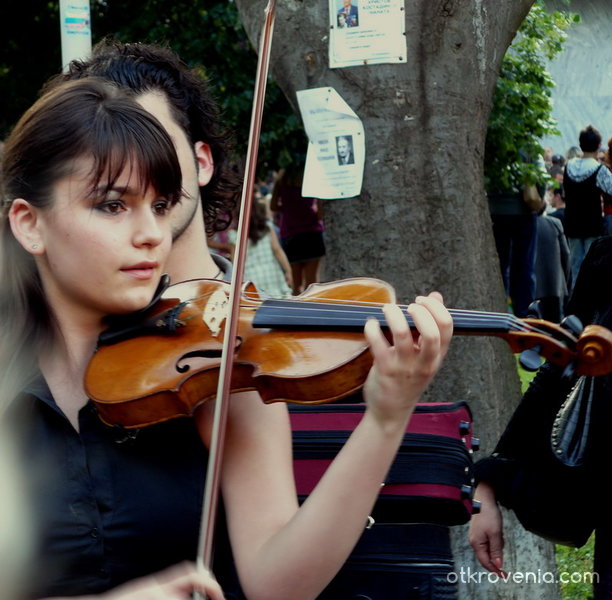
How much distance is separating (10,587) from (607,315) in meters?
1.17

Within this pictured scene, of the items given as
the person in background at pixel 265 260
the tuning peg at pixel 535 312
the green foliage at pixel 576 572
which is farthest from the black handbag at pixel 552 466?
the person in background at pixel 265 260

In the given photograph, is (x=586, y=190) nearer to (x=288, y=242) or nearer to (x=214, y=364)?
(x=288, y=242)

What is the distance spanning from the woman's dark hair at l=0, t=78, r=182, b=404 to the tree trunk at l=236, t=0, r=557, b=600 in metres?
1.74

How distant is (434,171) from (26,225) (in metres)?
1.97

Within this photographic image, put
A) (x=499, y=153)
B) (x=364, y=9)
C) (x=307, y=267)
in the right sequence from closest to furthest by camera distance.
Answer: (x=364, y=9) → (x=499, y=153) → (x=307, y=267)

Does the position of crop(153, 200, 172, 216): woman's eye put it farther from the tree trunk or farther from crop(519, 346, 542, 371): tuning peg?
the tree trunk

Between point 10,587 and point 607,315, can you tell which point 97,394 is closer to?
point 10,587

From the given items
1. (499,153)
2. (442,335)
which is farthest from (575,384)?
(499,153)

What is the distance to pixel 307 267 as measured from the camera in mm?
9219

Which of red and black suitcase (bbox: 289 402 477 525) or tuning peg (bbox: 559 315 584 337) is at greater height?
tuning peg (bbox: 559 315 584 337)

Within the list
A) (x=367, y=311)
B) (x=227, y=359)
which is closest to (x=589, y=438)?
(x=367, y=311)

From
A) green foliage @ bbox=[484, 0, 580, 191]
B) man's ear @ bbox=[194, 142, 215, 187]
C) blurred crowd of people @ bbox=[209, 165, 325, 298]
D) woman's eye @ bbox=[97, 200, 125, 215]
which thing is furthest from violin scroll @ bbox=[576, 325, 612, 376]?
blurred crowd of people @ bbox=[209, 165, 325, 298]

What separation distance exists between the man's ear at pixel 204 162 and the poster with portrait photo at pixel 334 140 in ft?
3.32

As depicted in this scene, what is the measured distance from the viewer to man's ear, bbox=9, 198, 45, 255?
192cm
